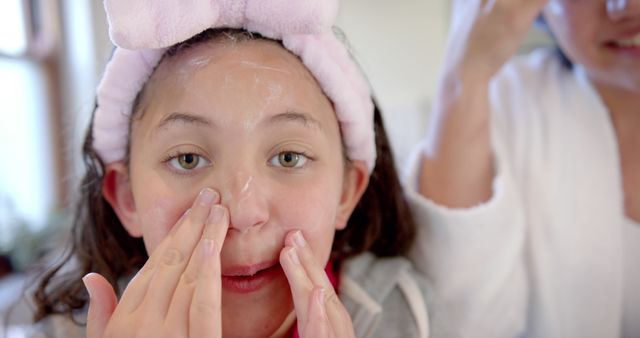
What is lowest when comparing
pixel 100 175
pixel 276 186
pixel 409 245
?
pixel 409 245

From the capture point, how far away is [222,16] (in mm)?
677

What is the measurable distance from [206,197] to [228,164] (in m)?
0.05

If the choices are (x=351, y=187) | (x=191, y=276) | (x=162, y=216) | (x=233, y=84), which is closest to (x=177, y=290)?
(x=191, y=276)

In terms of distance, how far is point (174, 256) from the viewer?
59 cm

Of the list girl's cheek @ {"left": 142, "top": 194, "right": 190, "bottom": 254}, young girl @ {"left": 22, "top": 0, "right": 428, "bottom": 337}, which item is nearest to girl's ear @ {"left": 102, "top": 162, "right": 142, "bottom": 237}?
young girl @ {"left": 22, "top": 0, "right": 428, "bottom": 337}

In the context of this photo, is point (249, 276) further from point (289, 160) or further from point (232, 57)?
point (232, 57)

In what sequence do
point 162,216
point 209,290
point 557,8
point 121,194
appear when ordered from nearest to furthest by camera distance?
point 209,290, point 162,216, point 121,194, point 557,8

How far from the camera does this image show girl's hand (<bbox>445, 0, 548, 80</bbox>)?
83 centimetres

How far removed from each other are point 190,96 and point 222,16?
11cm

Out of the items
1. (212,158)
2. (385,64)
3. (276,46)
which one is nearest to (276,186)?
(212,158)

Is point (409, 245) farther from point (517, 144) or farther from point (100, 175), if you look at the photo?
point (100, 175)

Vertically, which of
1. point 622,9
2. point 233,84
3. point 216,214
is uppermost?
point 622,9

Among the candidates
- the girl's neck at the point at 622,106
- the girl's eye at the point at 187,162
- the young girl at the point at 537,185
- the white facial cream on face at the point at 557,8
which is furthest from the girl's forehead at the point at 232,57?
the girl's neck at the point at 622,106

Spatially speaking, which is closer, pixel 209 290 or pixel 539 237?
pixel 209 290
